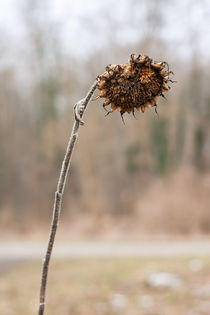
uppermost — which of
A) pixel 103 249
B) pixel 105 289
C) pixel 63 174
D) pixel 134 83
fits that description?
pixel 103 249

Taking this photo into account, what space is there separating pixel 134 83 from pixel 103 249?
15.5m

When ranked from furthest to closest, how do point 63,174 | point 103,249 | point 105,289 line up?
1. point 103,249
2. point 105,289
3. point 63,174

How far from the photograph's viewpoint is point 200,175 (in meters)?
20.6

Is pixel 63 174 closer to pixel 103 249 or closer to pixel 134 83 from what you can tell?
pixel 134 83

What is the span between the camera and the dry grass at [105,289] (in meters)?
8.60

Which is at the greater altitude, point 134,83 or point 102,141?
point 102,141

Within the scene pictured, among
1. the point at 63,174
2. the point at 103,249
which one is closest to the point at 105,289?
the point at 103,249

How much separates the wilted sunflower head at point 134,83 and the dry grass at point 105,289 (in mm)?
7300

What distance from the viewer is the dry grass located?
860 cm

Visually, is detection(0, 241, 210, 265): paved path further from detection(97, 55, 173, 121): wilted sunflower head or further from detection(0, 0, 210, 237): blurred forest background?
detection(97, 55, 173, 121): wilted sunflower head

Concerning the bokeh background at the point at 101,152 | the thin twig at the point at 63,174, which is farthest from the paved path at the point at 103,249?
the thin twig at the point at 63,174

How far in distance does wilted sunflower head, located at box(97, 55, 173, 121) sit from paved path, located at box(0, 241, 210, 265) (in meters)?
13.2

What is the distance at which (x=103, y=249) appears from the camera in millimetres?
16312

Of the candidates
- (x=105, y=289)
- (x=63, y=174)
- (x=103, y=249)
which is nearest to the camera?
(x=63, y=174)
